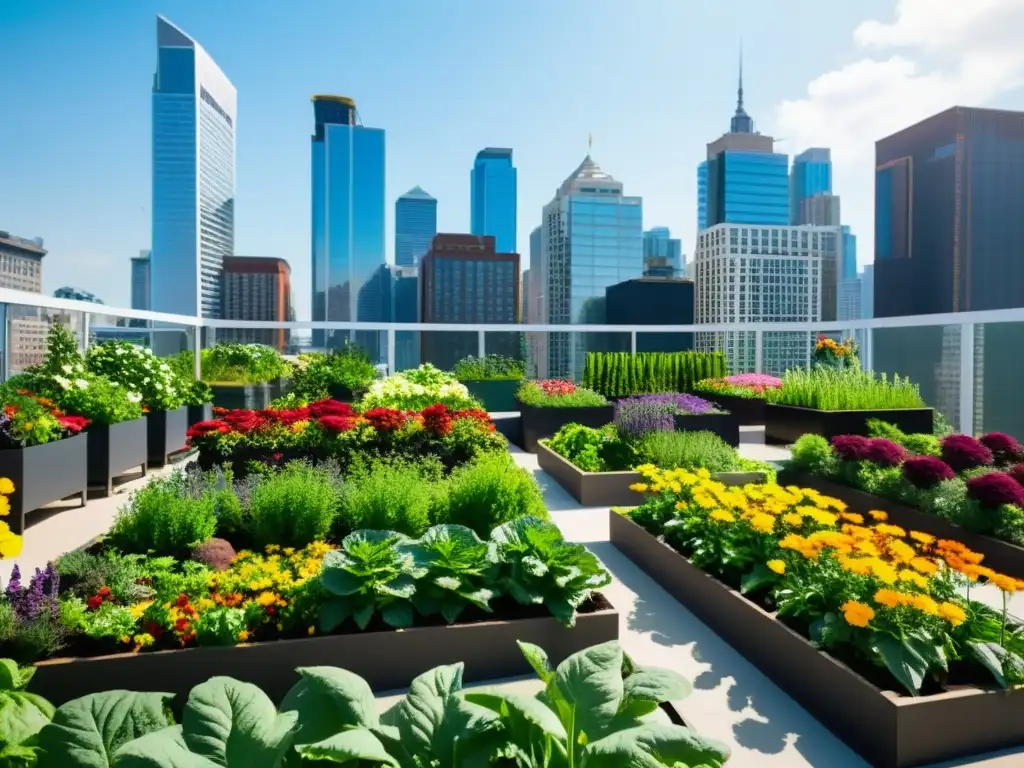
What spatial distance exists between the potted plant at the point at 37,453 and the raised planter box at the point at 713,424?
4.81 m

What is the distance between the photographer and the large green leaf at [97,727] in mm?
1160

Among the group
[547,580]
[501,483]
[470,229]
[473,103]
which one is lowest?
[547,580]

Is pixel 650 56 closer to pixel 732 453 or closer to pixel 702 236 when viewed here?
pixel 732 453

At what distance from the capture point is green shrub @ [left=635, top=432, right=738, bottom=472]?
439 centimetres

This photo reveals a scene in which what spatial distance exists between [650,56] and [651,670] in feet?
31.0

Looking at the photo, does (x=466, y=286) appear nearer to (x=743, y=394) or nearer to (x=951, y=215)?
(x=743, y=394)

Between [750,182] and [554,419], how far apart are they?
124 metres

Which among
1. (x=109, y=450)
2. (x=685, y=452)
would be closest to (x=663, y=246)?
(x=685, y=452)

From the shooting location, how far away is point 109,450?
4.69m

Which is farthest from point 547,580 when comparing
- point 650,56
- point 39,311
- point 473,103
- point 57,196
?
point 57,196

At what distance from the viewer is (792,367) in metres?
8.52

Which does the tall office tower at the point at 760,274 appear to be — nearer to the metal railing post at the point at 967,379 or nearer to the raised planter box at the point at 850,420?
the metal railing post at the point at 967,379

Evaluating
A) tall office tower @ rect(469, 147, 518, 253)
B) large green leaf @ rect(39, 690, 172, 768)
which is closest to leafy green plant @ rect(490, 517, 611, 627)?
large green leaf @ rect(39, 690, 172, 768)

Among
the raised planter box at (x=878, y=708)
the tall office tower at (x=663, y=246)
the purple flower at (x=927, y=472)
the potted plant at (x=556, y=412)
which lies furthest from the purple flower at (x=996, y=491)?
the tall office tower at (x=663, y=246)
